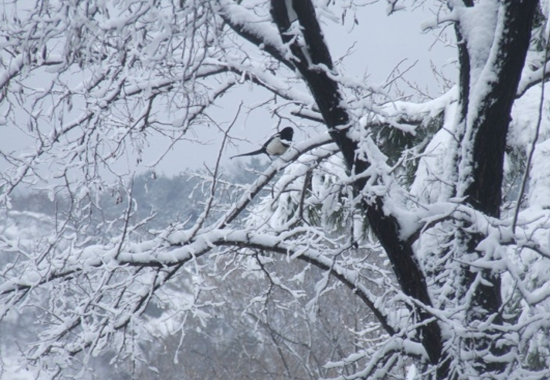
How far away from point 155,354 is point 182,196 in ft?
21.5

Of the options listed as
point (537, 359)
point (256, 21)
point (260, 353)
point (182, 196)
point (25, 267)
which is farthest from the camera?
point (182, 196)

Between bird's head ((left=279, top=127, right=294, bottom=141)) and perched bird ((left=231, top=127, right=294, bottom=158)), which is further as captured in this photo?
bird's head ((left=279, top=127, right=294, bottom=141))

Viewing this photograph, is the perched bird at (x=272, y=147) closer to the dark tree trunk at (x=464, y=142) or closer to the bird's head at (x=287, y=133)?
the bird's head at (x=287, y=133)

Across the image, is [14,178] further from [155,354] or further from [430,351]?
[155,354]

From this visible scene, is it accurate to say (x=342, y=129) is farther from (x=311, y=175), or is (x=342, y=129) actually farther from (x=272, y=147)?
(x=272, y=147)

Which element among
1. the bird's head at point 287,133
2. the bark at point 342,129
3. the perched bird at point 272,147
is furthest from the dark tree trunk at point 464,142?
the bird's head at point 287,133

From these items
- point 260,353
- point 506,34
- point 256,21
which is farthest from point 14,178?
point 260,353

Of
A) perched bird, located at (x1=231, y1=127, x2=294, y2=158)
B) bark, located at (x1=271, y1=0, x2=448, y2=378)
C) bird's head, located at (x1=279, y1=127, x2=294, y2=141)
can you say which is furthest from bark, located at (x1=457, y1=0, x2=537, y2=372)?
bird's head, located at (x1=279, y1=127, x2=294, y2=141)

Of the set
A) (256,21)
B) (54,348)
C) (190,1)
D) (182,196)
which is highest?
(182,196)

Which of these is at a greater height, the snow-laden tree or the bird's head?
the bird's head

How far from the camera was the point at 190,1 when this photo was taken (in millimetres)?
2559

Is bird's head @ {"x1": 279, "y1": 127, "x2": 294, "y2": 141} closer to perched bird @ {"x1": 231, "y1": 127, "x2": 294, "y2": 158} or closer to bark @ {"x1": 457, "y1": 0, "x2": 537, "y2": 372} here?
perched bird @ {"x1": 231, "y1": 127, "x2": 294, "y2": 158}

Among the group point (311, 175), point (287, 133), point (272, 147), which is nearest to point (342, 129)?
point (311, 175)

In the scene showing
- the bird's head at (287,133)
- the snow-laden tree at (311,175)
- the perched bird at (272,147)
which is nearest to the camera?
the snow-laden tree at (311,175)
